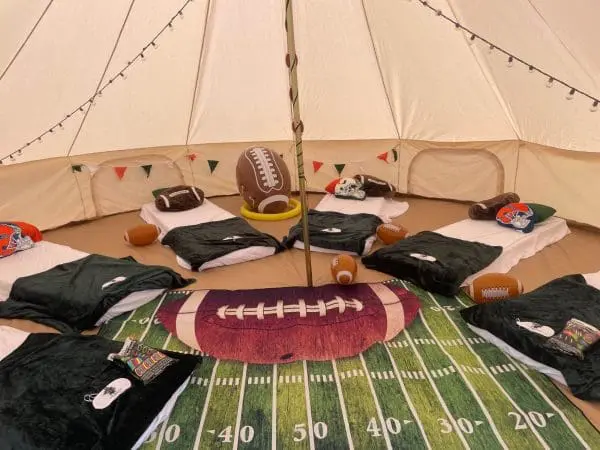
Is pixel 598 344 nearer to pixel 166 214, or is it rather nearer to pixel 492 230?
pixel 492 230

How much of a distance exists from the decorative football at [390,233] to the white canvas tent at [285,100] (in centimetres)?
120

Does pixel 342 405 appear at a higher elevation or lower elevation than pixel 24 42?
lower

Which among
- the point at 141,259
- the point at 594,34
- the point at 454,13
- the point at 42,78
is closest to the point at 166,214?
the point at 141,259

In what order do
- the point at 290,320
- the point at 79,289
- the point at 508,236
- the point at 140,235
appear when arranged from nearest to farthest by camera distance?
the point at 290,320, the point at 79,289, the point at 508,236, the point at 140,235

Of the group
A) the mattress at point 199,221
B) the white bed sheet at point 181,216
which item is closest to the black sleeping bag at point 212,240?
the mattress at point 199,221

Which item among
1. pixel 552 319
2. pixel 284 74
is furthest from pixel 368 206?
pixel 552 319

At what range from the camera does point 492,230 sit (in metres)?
3.23

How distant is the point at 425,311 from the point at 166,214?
7.54ft

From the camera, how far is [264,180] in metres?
3.96

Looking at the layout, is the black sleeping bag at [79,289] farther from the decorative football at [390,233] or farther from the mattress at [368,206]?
the mattress at [368,206]

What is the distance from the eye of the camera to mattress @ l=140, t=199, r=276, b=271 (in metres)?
3.12

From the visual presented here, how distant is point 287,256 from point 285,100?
1.75 meters

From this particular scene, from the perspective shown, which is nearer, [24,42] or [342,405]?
[342,405]

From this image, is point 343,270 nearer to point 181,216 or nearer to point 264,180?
point 264,180
